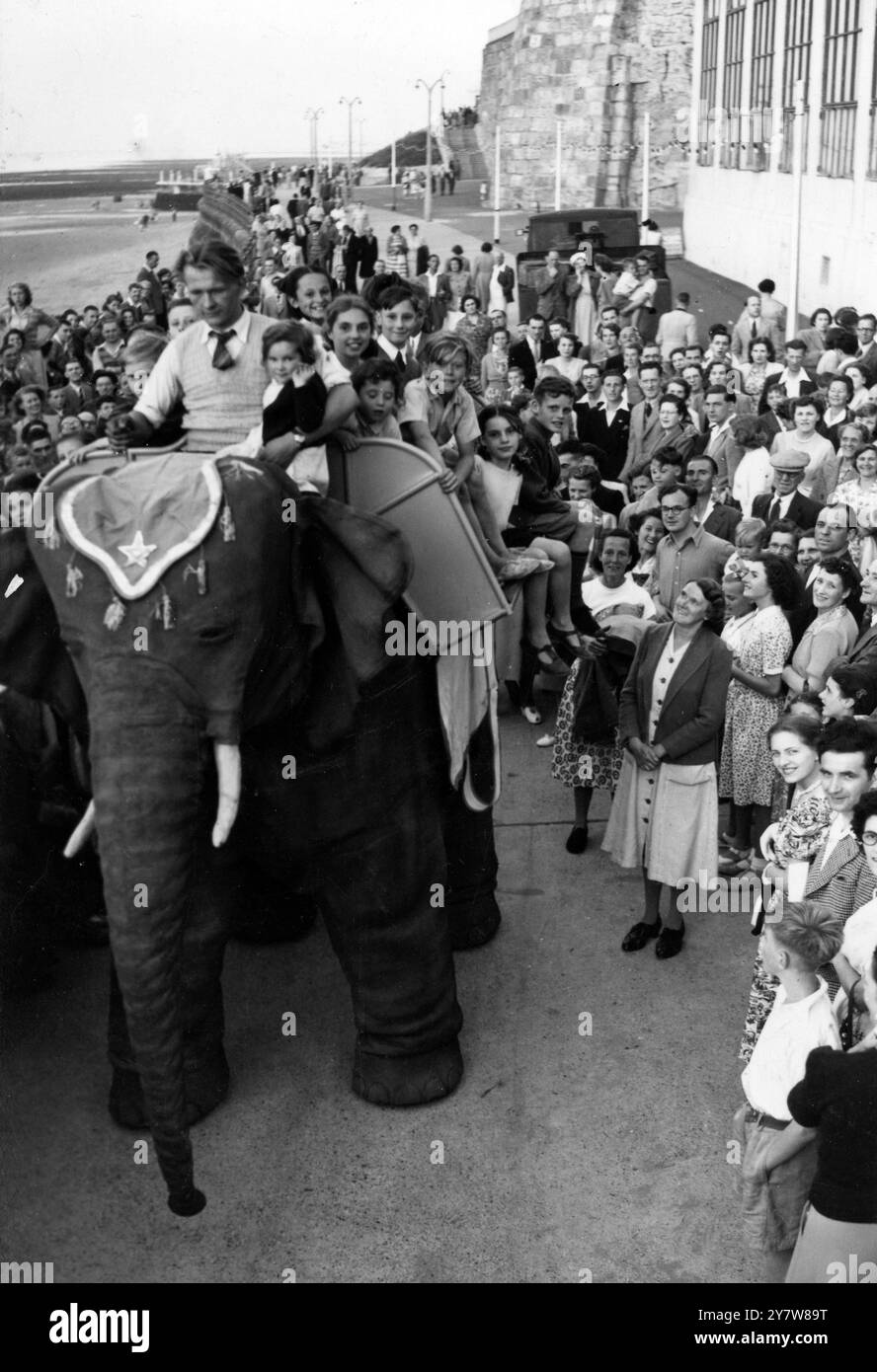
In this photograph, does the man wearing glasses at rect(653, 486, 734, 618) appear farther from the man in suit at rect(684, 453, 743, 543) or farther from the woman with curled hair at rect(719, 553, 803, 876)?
the woman with curled hair at rect(719, 553, 803, 876)

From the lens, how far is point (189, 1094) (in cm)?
606

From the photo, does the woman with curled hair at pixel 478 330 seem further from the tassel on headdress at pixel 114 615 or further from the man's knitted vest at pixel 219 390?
the tassel on headdress at pixel 114 615

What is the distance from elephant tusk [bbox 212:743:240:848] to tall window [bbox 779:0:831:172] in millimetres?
22476

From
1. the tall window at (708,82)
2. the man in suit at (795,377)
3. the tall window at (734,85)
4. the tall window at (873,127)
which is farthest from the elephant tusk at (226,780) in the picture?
the tall window at (708,82)

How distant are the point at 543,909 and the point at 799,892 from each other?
2071 millimetres

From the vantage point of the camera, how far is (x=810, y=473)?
34.9 feet

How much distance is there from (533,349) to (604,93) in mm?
32865

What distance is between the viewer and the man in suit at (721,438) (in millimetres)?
11367

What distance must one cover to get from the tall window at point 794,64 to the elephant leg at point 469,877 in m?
20.1

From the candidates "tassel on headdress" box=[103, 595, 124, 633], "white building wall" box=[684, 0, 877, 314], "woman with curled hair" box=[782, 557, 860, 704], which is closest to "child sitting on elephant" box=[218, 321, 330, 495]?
"tassel on headdress" box=[103, 595, 124, 633]

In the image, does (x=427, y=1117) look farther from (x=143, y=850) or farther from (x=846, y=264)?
(x=846, y=264)

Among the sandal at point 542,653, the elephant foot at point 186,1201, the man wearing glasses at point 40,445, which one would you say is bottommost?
the elephant foot at point 186,1201

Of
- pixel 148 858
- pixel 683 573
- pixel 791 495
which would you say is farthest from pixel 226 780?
pixel 791 495

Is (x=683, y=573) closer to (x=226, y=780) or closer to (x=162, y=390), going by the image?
(x=162, y=390)
